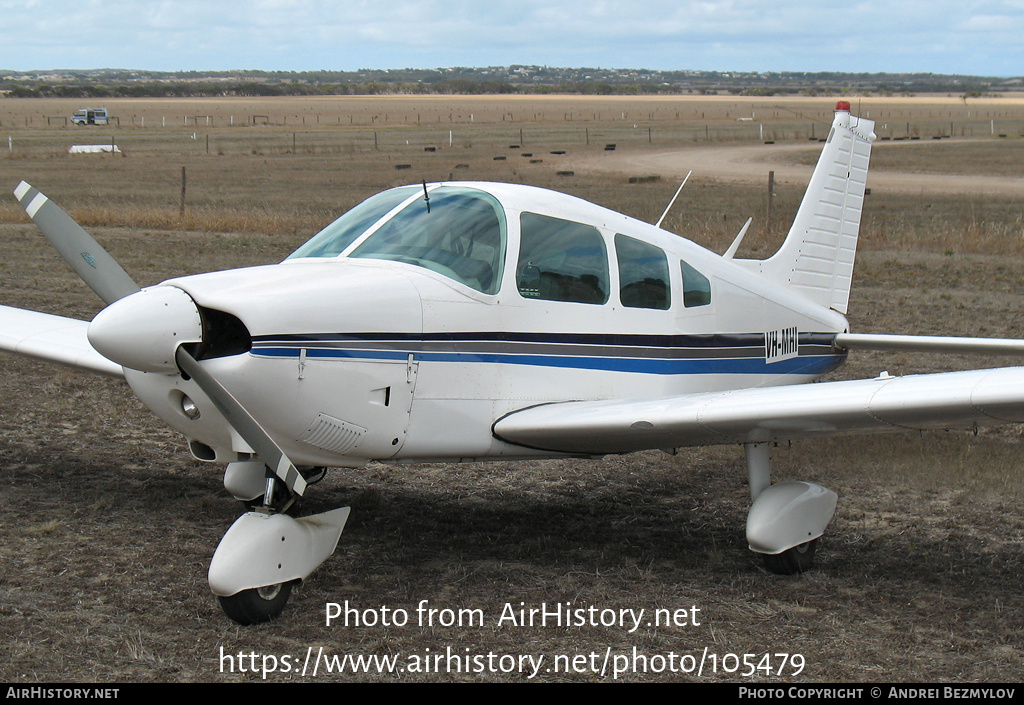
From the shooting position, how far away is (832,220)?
8.52m

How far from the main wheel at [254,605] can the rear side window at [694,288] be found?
311cm

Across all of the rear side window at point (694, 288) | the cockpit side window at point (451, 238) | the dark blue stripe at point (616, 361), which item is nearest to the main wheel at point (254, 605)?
the dark blue stripe at point (616, 361)

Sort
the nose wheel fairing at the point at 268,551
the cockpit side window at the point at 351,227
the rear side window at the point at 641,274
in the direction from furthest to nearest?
the rear side window at the point at 641,274 → the cockpit side window at the point at 351,227 → the nose wheel fairing at the point at 268,551

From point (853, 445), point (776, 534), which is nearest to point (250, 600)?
point (776, 534)

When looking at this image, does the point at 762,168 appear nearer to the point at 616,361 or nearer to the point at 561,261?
the point at 616,361

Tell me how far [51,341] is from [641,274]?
434 cm

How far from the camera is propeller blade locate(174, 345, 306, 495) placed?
15.3 ft

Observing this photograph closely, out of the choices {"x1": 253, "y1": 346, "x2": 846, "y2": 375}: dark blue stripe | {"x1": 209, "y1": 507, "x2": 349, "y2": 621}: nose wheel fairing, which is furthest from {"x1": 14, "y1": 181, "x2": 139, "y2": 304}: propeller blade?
{"x1": 209, "y1": 507, "x2": 349, "y2": 621}: nose wheel fairing

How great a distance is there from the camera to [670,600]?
18.2ft

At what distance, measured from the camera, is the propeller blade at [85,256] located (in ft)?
18.1

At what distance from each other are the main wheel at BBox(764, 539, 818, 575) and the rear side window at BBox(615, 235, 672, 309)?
167 centimetres

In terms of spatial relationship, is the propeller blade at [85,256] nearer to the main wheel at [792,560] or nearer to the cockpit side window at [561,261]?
the cockpit side window at [561,261]

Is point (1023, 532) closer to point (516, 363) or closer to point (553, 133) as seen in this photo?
point (516, 363)

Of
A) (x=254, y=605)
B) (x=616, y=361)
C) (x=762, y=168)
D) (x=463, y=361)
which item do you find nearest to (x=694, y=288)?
(x=616, y=361)
